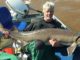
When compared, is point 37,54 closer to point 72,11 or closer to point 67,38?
point 67,38

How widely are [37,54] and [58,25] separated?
0.93 m

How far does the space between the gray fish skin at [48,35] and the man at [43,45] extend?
0.14 metres

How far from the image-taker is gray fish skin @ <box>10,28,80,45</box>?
239 inches

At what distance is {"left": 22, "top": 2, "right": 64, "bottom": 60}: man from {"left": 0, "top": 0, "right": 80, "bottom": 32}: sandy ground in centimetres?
A: 476

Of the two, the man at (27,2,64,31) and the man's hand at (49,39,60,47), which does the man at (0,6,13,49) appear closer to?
the man at (27,2,64,31)

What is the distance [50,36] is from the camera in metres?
6.11

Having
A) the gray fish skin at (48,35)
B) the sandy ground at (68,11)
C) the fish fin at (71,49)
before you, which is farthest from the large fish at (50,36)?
the sandy ground at (68,11)

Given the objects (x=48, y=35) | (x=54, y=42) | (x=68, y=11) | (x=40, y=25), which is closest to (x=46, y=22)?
(x=40, y=25)

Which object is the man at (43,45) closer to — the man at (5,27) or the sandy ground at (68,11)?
the man at (5,27)

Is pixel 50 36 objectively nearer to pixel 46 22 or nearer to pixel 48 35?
pixel 48 35

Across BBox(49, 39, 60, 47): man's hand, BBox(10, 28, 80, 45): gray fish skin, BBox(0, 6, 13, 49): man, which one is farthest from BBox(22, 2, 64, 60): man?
BBox(0, 6, 13, 49): man

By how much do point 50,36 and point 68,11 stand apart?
814 centimetres

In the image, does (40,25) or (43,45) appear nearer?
(43,45)

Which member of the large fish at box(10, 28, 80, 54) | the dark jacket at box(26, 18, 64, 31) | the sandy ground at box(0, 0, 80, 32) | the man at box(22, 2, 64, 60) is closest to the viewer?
the man at box(22, 2, 64, 60)
